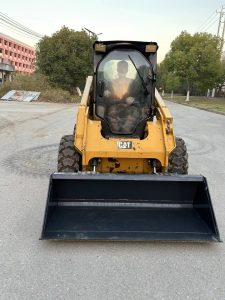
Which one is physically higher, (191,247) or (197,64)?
(197,64)

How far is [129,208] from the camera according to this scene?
13.0 feet

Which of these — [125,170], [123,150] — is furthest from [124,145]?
[125,170]

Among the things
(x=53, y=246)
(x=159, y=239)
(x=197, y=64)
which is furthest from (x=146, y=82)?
(x=197, y=64)

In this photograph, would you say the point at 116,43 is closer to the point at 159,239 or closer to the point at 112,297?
the point at 159,239

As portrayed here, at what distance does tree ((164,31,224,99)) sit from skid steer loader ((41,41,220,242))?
34.2 metres

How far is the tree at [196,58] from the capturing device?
3709cm

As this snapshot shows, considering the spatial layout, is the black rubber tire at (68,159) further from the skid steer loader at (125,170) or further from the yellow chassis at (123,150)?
the yellow chassis at (123,150)

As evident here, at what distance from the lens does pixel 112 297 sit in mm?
2748

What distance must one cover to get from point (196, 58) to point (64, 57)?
51.7 ft

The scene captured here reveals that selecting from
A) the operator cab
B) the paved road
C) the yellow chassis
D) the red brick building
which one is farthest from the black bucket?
the red brick building

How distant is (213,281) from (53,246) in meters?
1.66

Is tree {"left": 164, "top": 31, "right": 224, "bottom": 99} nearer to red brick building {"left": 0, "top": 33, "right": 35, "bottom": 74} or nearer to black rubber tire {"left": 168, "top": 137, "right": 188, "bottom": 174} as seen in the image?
black rubber tire {"left": 168, "top": 137, "right": 188, "bottom": 174}

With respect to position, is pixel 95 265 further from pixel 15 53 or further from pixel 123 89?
pixel 15 53

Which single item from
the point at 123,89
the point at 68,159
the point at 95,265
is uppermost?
the point at 123,89
